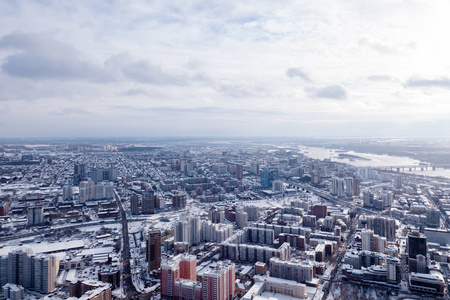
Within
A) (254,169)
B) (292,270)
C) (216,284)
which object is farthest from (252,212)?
(254,169)

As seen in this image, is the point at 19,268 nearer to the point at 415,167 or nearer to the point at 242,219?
the point at 242,219

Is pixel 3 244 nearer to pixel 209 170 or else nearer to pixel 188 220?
pixel 188 220

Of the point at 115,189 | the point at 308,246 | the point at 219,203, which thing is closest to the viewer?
the point at 308,246

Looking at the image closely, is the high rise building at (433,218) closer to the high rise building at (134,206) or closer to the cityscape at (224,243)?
the cityscape at (224,243)

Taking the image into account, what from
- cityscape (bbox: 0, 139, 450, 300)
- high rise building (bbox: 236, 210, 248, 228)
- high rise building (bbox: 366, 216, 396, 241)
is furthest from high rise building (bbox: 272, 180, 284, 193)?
high rise building (bbox: 366, 216, 396, 241)

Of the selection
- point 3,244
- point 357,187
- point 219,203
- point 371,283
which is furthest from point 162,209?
point 357,187

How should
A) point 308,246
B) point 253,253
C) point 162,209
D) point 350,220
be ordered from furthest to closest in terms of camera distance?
point 162,209, point 350,220, point 308,246, point 253,253

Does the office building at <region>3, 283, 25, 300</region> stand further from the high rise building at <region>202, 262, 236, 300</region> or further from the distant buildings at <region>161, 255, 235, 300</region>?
the high rise building at <region>202, 262, 236, 300</region>
